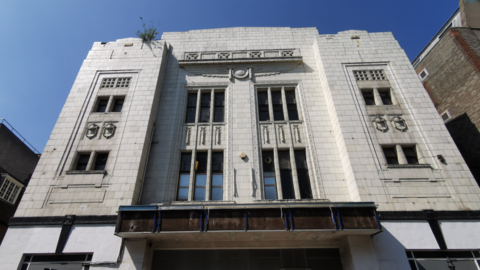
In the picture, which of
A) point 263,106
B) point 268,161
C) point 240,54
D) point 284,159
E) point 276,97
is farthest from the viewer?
point 240,54

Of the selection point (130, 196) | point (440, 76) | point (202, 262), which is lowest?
point (202, 262)

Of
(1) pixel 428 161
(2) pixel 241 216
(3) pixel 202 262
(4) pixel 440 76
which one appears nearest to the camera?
(2) pixel 241 216

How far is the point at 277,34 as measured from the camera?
765 inches

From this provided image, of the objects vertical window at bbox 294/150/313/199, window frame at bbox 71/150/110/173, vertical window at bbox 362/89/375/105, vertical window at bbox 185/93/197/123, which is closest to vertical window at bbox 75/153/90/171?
window frame at bbox 71/150/110/173

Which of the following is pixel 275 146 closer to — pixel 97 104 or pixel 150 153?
pixel 150 153

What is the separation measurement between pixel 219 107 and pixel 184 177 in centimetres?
506

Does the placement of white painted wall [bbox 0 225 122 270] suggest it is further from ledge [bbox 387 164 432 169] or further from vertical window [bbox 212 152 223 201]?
ledge [bbox 387 164 432 169]

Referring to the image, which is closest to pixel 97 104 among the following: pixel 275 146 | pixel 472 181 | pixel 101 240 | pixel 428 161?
pixel 101 240

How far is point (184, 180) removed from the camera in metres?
13.4

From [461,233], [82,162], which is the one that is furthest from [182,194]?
[461,233]

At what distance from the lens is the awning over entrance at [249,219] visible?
9.89 meters

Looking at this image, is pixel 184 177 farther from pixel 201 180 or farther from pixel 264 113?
pixel 264 113

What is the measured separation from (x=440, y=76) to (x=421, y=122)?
11.4 metres

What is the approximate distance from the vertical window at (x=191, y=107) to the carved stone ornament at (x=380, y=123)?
403 inches
